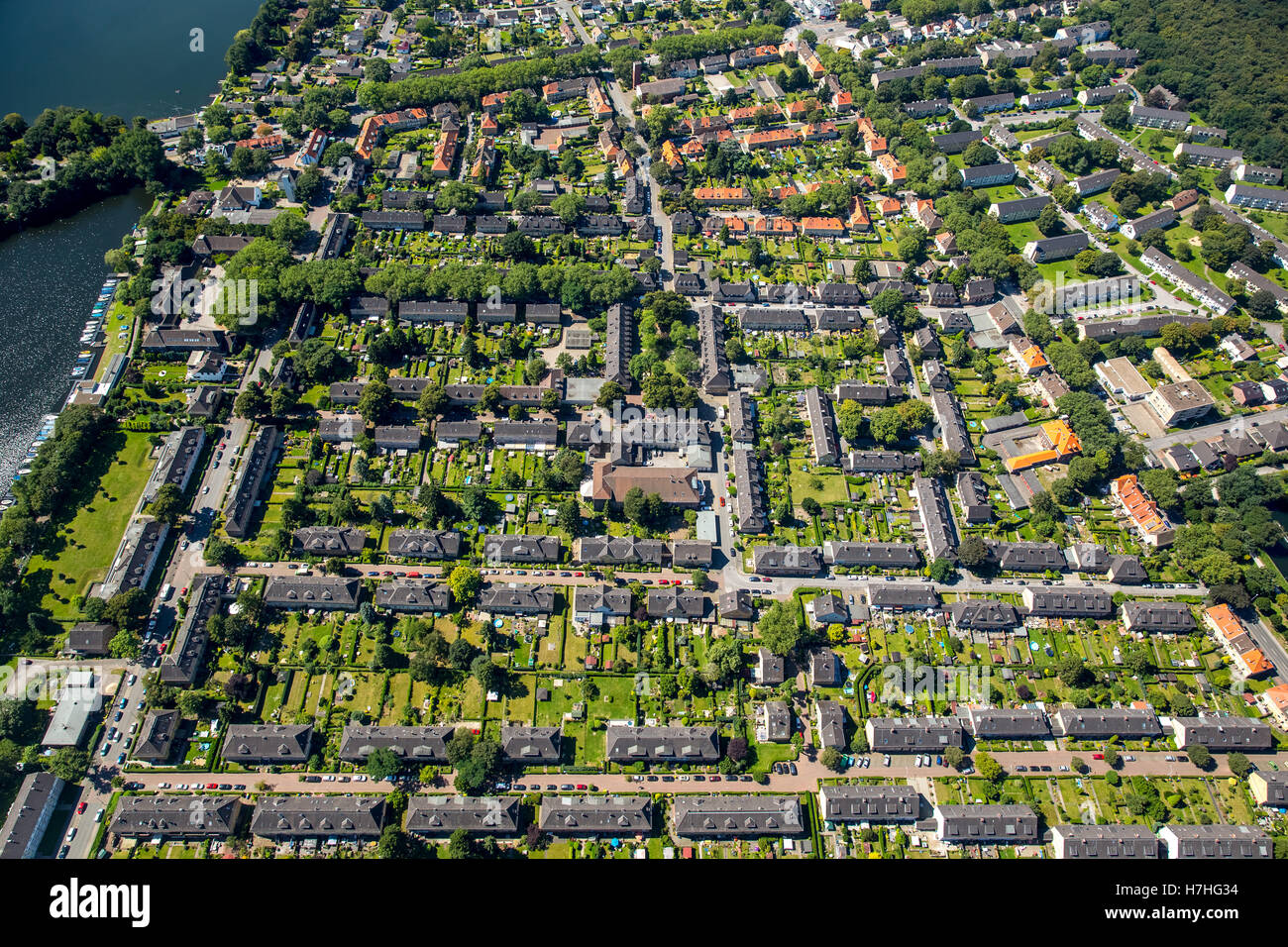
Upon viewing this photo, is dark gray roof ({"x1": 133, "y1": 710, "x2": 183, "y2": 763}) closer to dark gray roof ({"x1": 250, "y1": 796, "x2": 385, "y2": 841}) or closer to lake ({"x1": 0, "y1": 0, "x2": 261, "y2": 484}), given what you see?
dark gray roof ({"x1": 250, "y1": 796, "x2": 385, "y2": 841})

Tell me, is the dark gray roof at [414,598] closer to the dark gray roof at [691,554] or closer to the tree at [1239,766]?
the dark gray roof at [691,554]

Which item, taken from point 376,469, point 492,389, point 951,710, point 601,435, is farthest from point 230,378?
point 951,710

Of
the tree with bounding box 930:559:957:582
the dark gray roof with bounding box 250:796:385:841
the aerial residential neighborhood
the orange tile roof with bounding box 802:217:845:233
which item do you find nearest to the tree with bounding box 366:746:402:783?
the aerial residential neighborhood

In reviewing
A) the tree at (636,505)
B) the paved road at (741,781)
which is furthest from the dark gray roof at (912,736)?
the tree at (636,505)

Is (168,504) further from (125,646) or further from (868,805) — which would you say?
(868,805)

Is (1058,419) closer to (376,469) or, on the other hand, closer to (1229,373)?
(1229,373)

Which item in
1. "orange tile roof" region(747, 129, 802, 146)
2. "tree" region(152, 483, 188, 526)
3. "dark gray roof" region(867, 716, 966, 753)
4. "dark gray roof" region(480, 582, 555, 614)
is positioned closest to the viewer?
"dark gray roof" region(867, 716, 966, 753)
